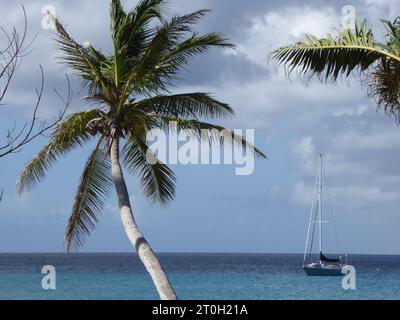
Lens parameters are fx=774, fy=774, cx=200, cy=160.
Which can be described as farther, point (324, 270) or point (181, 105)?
point (324, 270)

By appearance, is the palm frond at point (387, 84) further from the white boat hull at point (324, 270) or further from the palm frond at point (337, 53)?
the white boat hull at point (324, 270)

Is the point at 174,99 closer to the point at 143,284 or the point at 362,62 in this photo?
the point at 362,62

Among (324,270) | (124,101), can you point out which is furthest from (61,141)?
(324,270)

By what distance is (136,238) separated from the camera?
15266mm

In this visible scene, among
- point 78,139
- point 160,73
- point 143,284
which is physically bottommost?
point 143,284

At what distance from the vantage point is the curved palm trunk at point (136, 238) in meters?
14.6

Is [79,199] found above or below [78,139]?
below

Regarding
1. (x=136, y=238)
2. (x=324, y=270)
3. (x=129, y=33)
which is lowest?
(x=324, y=270)

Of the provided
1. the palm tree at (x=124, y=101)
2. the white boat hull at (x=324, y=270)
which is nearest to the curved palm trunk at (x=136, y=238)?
the palm tree at (x=124, y=101)

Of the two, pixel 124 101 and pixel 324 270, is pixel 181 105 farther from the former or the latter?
pixel 324 270

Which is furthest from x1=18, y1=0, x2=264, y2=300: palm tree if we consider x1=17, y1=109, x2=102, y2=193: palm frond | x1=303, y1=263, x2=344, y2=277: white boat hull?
x1=303, y1=263, x2=344, y2=277: white boat hull

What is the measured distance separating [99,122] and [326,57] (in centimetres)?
617
